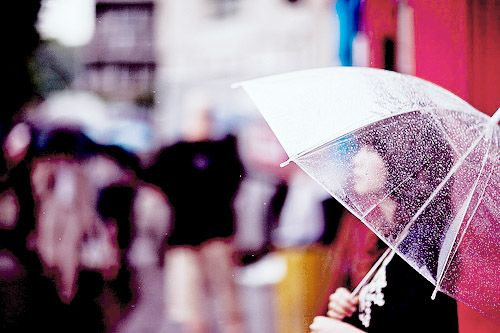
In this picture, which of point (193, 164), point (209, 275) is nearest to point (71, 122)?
point (193, 164)

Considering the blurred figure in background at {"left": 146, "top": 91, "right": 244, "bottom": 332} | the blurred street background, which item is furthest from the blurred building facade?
the blurred figure in background at {"left": 146, "top": 91, "right": 244, "bottom": 332}

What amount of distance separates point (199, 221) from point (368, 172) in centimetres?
186

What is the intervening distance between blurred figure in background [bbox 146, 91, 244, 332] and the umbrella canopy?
1766 mm

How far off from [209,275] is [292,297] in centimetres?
64

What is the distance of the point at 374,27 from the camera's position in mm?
3141

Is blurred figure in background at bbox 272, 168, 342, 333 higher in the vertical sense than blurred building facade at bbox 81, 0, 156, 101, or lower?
lower

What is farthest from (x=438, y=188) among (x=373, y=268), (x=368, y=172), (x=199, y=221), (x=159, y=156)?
(x=159, y=156)

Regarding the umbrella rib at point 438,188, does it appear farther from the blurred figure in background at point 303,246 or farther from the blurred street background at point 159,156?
the blurred figure in background at point 303,246

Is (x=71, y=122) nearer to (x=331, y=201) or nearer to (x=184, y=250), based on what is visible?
(x=184, y=250)

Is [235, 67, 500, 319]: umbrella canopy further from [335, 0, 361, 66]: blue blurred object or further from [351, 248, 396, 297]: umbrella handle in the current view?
[335, 0, 361, 66]: blue blurred object

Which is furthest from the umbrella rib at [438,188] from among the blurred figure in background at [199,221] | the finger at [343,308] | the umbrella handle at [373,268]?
the blurred figure in background at [199,221]

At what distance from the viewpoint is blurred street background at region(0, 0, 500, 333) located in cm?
340

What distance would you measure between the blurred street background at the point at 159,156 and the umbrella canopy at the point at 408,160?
1.45m

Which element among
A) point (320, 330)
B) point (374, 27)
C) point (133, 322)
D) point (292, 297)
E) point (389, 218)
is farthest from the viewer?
point (133, 322)
